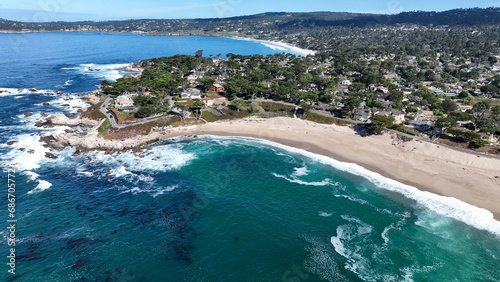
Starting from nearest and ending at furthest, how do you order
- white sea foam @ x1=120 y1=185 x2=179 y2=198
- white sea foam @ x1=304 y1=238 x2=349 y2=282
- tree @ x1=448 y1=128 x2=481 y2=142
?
white sea foam @ x1=304 y1=238 x2=349 y2=282 < white sea foam @ x1=120 y1=185 x2=179 y2=198 < tree @ x1=448 y1=128 x2=481 y2=142

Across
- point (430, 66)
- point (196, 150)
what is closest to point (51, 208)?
point (196, 150)

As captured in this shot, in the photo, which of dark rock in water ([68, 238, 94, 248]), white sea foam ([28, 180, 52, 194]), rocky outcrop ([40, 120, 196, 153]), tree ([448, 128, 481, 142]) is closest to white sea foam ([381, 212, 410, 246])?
tree ([448, 128, 481, 142])

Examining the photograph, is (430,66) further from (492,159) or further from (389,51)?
(492,159)

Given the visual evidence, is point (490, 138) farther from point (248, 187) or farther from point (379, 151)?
point (248, 187)

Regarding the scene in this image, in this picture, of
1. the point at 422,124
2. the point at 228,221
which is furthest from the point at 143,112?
the point at 422,124

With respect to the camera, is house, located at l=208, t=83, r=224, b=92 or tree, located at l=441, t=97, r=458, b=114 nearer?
tree, located at l=441, t=97, r=458, b=114

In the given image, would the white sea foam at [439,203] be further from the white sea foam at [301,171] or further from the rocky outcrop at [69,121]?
the rocky outcrop at [69,121]

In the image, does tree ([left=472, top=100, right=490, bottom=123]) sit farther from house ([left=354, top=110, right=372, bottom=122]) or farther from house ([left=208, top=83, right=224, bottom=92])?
house ([left=208, top=83, right=224, bottom=92])

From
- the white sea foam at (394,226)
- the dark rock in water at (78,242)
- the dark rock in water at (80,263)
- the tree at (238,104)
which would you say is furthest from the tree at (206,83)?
the white sea foam at (394,226)
